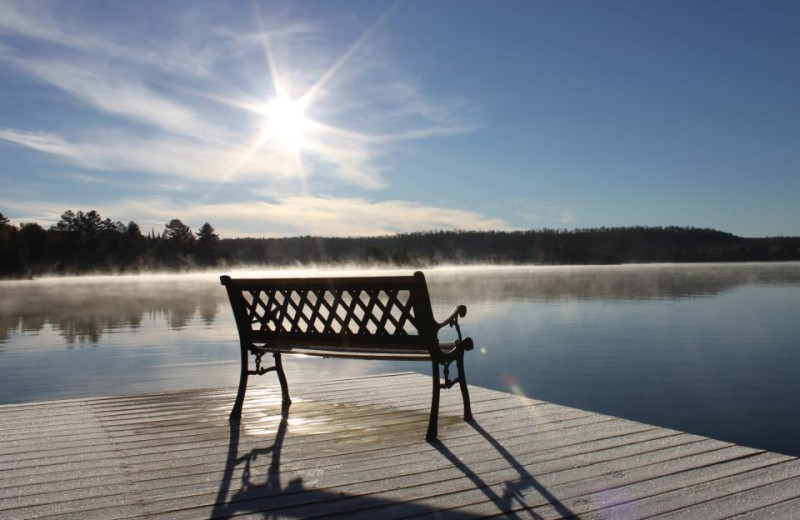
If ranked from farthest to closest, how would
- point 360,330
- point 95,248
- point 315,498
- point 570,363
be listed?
point 95,248 < point 570,363 < point 360,330 < point 315,498

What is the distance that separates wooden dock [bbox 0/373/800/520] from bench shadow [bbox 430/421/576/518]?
14 mm

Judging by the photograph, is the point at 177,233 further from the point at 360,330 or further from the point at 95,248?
the point at 360,330

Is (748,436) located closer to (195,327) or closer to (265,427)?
(265,427)

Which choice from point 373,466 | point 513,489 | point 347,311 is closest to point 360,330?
point 347,311

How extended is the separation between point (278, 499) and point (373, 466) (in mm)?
769

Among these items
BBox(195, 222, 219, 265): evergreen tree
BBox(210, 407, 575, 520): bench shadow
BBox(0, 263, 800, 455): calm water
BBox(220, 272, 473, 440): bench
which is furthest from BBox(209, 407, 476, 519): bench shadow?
BBox(195, 222, 219, 265): evergreen tree

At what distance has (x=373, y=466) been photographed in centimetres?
435

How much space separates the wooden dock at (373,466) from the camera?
3.62m

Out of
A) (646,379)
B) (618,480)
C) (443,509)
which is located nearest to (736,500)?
(618,480)

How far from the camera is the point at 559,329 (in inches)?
904

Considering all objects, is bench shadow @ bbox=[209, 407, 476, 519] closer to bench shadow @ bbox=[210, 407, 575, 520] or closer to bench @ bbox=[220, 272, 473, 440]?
bench shadow @ bbox=[210, 407, 575, 520]

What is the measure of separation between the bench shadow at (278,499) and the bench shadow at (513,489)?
0.29 meters

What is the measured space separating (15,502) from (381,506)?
81.7 inches

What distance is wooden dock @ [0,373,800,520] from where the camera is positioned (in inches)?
142
